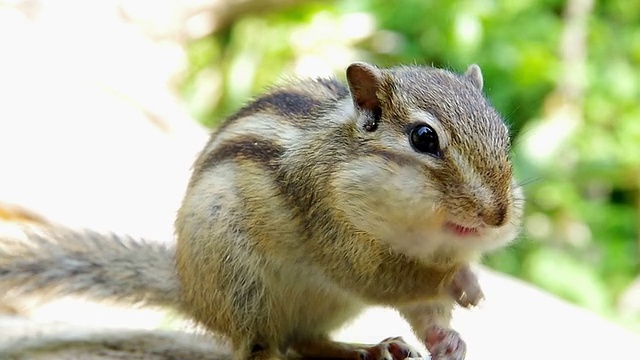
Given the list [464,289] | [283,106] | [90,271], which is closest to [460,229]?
[464,289]

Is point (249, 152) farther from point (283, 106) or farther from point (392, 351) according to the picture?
point (392, 351)

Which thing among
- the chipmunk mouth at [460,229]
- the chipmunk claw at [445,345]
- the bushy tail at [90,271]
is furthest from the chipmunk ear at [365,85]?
the bushy tail at [90,271]

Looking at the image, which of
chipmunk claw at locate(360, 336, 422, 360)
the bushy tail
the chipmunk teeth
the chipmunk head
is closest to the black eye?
the chipmunk head

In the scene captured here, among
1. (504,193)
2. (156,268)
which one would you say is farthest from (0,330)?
(504,193)

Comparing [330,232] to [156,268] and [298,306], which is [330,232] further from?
[156,268]

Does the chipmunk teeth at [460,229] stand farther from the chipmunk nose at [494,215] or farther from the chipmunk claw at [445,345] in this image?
the chipmunk claw at [445,345]

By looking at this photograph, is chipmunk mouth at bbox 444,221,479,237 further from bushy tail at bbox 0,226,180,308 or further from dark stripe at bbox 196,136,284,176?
bushy tail at bbox 0,226,180,308
